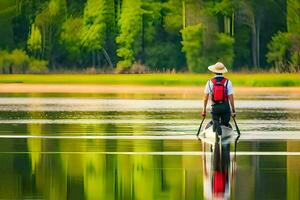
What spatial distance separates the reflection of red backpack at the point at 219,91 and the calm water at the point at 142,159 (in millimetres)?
846

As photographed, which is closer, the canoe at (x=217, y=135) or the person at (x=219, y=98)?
the person at (x=219, y=98)

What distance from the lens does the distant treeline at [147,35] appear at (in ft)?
294

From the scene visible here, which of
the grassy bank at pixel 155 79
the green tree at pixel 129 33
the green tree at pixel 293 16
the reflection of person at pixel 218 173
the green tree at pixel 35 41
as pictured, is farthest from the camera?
the green tree at pixel 35 41

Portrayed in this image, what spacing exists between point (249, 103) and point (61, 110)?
8690 millimetres

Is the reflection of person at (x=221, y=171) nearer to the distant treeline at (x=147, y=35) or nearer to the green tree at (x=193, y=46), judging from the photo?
the distant treeline at (x=147, y=35)

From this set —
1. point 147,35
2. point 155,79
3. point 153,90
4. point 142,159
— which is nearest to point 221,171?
point 142,159

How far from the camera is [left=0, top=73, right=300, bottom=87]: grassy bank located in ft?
245

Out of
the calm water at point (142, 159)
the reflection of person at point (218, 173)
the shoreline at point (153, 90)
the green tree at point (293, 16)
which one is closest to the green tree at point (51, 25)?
the green tree at point (293, 16)

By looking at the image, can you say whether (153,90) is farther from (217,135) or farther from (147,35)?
(217,135)

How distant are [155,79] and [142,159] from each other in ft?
209

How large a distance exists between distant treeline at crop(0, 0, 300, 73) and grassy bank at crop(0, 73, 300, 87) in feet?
9.68

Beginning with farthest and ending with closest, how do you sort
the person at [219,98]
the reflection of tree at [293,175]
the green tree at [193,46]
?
the green tree at [193,46] → the person at [219,98] → the reflection of tree at [293,175]

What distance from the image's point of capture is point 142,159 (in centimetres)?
1842

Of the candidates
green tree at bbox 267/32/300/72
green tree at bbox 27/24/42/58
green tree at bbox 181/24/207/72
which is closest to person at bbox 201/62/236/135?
green tree at bbox 267/32/300/72
